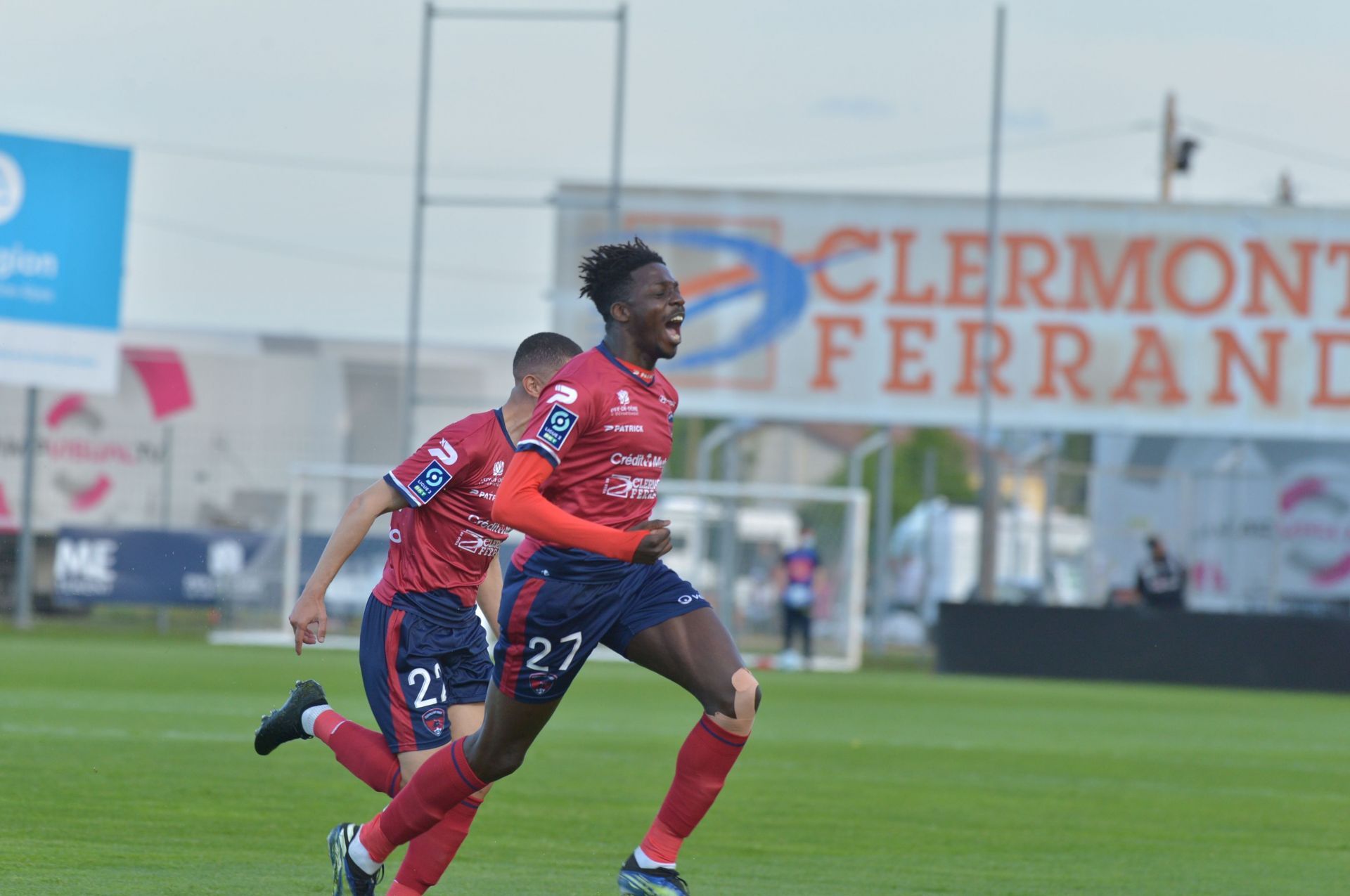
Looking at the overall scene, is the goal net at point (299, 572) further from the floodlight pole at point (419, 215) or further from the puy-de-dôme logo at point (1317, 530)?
the puy-de-dôme logo at point (1317, 530)

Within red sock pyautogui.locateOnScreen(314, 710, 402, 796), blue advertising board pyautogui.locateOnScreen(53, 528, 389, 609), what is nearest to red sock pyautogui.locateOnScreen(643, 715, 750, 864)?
red sock pyautogui.locateOnScreen(314, 710, 402, 796)

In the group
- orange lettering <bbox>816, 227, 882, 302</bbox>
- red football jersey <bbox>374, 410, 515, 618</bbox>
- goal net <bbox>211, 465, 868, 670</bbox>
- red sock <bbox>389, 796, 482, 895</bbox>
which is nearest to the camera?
red sock <bbox>389, 796, 482, 895</bbox>

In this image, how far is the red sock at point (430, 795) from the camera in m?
6.21

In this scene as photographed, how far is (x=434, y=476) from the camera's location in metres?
6.79

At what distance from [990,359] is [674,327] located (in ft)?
79.0

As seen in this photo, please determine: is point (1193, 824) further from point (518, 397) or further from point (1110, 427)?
point (1110, 427)

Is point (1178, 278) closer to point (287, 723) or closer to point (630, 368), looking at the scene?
point (287, 723)

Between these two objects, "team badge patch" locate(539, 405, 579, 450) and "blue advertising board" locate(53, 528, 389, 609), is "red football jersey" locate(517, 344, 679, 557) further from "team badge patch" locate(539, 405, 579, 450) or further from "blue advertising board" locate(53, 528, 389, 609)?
"blue advertising board" locate(53, 528, 389, 609)

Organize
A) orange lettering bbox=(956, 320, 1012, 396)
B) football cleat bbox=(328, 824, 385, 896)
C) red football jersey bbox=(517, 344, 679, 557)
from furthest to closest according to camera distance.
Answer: orange lettering bbox=(956, 320, 1012, 396) → football cleat bbox=(328, 824, 385, 896) → red football jersey bbox=(517, 344, 679, 557)

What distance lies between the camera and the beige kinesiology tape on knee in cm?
638

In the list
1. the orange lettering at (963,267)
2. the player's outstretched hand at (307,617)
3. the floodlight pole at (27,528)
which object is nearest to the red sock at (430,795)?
the player's outstretched hand at (307,617)

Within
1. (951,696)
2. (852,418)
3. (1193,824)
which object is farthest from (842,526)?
(1193,824)

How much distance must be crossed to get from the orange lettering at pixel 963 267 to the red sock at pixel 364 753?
25.0 metres

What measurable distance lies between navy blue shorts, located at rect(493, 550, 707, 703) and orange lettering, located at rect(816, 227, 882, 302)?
2526 cm
